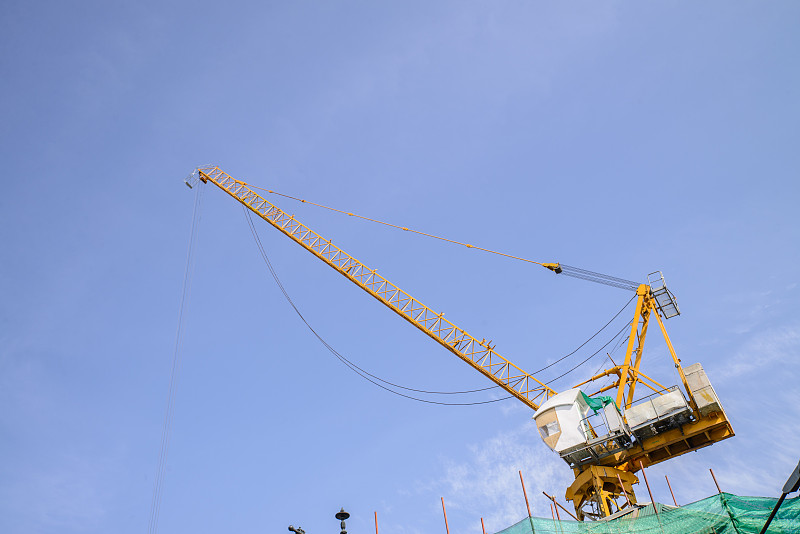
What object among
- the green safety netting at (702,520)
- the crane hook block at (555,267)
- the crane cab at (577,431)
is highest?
the crane hook block at (555,267)

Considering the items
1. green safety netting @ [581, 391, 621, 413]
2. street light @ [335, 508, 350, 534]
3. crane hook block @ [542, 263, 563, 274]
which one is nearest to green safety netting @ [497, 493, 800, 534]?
street light @ [335, 508, 350, 534]

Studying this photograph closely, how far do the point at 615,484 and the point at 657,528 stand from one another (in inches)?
538

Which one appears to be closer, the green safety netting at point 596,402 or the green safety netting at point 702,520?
the green safety netting at point 702,520

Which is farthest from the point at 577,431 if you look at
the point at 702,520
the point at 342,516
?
the point at 342,516

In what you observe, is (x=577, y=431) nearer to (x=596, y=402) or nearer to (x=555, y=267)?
(x=596, y=402)

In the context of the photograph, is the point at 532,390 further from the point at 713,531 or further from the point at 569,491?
the point at 713,531

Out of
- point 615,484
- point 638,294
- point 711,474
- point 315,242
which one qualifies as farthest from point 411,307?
point 711,474

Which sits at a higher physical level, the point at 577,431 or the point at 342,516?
the point at 577,431

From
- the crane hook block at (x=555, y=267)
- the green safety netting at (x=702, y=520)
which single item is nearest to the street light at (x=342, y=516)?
the green safety netting at (x=702, y=520)

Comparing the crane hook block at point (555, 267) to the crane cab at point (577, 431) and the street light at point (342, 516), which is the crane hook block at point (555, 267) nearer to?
the crane cab at point (577, 431)

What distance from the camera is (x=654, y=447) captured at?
39719 mm

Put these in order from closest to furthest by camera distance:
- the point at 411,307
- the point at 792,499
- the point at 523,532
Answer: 1. the point at 792,499
2. the point at 523,532
3. the point at 411,307

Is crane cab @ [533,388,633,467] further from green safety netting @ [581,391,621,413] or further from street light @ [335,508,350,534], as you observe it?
street light @ [335,508,350,534]

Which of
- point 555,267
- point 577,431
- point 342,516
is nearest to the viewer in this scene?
point 342,516
